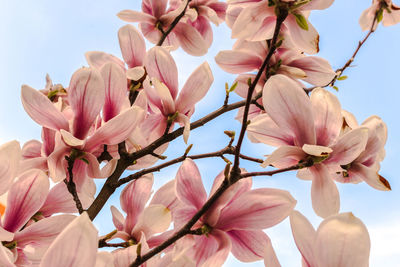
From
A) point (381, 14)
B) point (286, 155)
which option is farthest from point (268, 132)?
point (381, 14)

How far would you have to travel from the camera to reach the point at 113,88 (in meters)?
0.77

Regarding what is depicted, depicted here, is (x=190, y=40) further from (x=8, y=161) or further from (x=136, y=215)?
(x=8, y=161)

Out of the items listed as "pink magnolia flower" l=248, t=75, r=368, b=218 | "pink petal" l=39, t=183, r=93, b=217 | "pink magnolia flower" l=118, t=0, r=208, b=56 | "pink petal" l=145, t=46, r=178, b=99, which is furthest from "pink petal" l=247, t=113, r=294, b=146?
"pink magnolia flower" l=118, t=0, r=208, b=56

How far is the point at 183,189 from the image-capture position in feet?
2.44

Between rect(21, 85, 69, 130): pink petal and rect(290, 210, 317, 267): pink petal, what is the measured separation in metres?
0.48

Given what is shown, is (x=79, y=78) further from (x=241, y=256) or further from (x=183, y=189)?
(x=241, y=256)

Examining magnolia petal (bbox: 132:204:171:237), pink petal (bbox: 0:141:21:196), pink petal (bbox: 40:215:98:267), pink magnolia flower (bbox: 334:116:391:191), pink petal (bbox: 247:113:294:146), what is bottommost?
magnolia petal (bbox: 132:204:171:237)

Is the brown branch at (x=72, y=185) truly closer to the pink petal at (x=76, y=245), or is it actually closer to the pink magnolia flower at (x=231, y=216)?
the pink magnolia flower at (x=231, y=216)

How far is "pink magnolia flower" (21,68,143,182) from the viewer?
2.35ft

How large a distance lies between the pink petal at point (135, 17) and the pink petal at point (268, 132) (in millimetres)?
686

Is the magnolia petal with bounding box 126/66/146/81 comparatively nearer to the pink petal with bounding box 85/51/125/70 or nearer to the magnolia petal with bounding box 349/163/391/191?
the pink petal with bounding box 85/51/125/70

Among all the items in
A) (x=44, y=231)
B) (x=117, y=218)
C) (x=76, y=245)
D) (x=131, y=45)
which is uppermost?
(x=131, y=45)

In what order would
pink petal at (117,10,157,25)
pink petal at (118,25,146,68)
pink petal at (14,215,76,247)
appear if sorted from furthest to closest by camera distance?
pink petal at (117,10,157,25), pink petal at (118,25,146,68), pink petal at (14,215,76,247)

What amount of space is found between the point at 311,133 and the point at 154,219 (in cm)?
35
